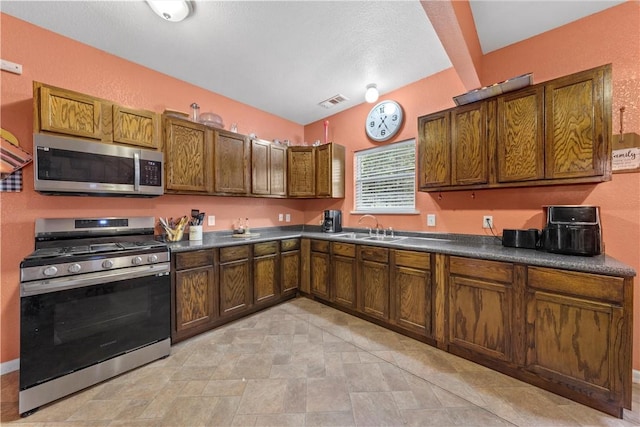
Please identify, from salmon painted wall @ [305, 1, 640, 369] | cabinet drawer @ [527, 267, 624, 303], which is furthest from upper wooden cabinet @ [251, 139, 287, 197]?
cabinet drawer @ [527, 267, 624, 303]

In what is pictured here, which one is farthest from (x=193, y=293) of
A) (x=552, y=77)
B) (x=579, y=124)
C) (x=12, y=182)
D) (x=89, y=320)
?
(x=552, y=77)

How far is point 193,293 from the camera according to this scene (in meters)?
2.38

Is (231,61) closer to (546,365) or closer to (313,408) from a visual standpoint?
(313,408)

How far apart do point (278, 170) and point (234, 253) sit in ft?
4.73

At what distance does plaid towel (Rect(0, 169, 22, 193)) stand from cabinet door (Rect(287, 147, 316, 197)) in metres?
2.67

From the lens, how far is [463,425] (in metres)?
1.41

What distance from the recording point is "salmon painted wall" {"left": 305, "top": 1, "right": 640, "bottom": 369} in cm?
179

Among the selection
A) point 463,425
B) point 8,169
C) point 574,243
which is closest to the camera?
point 463,425

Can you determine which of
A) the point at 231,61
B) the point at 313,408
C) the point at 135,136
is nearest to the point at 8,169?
the point at 135,136

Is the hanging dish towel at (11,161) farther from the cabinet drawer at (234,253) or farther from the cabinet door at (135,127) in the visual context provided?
the cabinet drawer at (234,253)

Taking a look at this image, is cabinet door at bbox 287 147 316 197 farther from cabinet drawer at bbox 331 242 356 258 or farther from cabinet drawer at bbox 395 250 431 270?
cabinet drawer at bbox 395 250 431 270

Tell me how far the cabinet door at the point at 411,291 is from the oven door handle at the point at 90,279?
2186 millimetres

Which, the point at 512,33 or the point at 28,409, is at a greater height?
the point at 512,33

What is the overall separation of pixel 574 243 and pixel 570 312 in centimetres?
52
